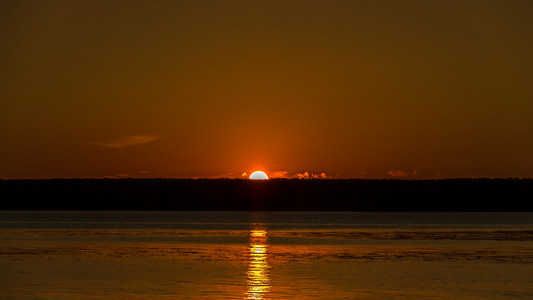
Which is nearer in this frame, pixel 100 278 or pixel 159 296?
pixel 159 296

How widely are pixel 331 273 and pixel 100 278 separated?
462 inches

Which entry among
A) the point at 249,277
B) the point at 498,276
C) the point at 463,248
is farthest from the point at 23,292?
the point at 463,248

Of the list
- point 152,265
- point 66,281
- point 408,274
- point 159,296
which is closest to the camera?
point 159,296

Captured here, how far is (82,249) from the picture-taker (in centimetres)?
5853

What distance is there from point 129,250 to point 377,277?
2338 centimetres

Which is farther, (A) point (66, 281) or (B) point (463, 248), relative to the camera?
(B) point (463, 248)

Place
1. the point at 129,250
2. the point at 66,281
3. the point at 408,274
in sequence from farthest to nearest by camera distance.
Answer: the point at 129,250 < the point at 408,274 < the point at 66,281

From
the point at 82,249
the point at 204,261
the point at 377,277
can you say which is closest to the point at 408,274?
the point at 377,277

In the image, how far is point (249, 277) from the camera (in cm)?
4012

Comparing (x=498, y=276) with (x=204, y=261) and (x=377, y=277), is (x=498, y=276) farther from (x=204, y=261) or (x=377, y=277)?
(x=204, y=261)

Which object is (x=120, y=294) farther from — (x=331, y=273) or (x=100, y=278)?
(x=331, y=273)

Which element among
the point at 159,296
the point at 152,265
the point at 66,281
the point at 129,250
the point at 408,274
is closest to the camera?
the point at 159,296

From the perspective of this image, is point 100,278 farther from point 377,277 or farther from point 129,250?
point 129,250

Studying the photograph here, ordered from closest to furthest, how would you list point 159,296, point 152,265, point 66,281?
point 159,296, point 66,281, point 152,265
